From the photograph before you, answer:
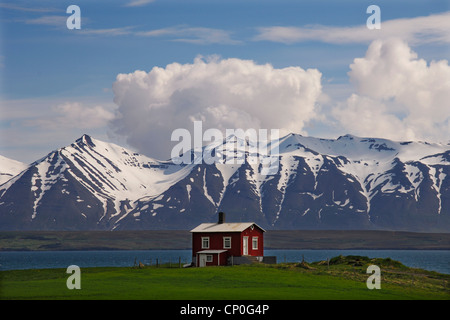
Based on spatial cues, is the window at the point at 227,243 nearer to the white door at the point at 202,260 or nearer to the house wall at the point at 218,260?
the house wall at the point at 218,260

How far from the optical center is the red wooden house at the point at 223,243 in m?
102

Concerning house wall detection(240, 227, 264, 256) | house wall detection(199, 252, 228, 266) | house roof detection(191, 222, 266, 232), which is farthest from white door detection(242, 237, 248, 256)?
house wall detection(199, 252, 228, 266)

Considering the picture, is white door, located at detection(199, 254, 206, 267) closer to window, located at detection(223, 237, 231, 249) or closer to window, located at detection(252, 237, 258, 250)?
window, located at detection(223, 237, 231, 249)

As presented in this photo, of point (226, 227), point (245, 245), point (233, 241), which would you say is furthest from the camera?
point (226, 227)

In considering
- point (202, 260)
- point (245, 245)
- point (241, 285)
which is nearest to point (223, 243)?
point (245, 245)

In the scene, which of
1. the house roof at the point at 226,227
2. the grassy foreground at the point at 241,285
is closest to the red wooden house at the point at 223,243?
the house roof at the point at 226,227

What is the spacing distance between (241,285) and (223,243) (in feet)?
107

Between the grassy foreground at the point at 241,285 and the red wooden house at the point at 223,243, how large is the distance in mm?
7502

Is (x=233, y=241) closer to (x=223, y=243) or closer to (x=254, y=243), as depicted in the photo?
(x=223, y=243)

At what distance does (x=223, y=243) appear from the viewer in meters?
104

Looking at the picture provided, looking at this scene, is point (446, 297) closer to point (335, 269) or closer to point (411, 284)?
point (411, 284)

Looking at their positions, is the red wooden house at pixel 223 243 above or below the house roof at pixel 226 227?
below
